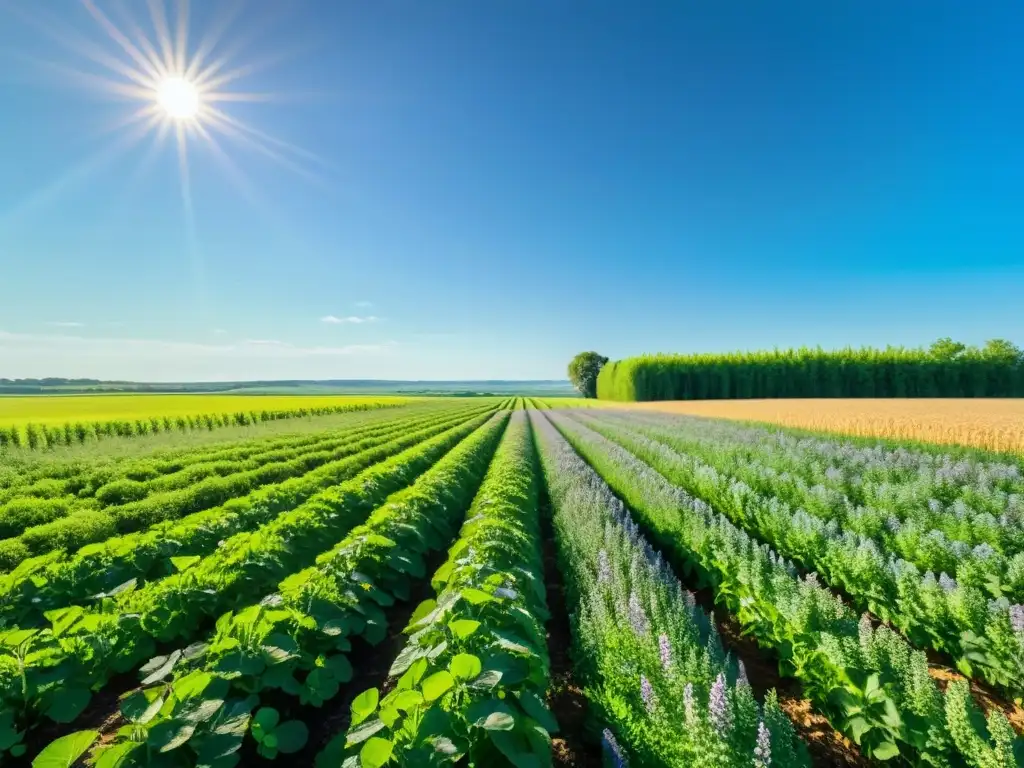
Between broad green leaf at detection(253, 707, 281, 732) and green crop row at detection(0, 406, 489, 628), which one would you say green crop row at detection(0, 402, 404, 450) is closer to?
green crop row at detection(0, 406, 489, 628)

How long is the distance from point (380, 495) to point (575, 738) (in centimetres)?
724

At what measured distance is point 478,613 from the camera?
11.4ft

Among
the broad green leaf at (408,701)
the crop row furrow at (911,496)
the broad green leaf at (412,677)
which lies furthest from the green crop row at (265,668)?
the crop row furrow at (911,496)

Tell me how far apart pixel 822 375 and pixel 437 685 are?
68119 mm

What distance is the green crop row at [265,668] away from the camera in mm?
2371

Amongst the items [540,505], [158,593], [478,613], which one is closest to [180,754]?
[478,613]

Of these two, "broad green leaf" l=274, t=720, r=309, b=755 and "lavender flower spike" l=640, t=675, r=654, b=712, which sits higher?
"lavender flower spike" l=640, t=675, r=654, b=712

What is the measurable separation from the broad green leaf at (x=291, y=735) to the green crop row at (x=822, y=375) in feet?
214

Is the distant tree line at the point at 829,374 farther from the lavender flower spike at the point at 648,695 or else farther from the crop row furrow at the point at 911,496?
the lavender flower spike at the point at 648,695

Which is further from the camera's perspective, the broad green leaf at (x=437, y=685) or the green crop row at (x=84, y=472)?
the green crop row at (x=84, y=472)

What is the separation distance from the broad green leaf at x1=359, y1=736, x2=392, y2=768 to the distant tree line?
65.9 m

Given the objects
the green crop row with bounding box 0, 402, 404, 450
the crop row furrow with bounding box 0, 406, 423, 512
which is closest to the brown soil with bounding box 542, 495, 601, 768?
the crop row furrow with bounding box 0, 406, 423, 512

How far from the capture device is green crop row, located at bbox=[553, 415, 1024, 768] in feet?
8.29

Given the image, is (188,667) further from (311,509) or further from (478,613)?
(311,509)
